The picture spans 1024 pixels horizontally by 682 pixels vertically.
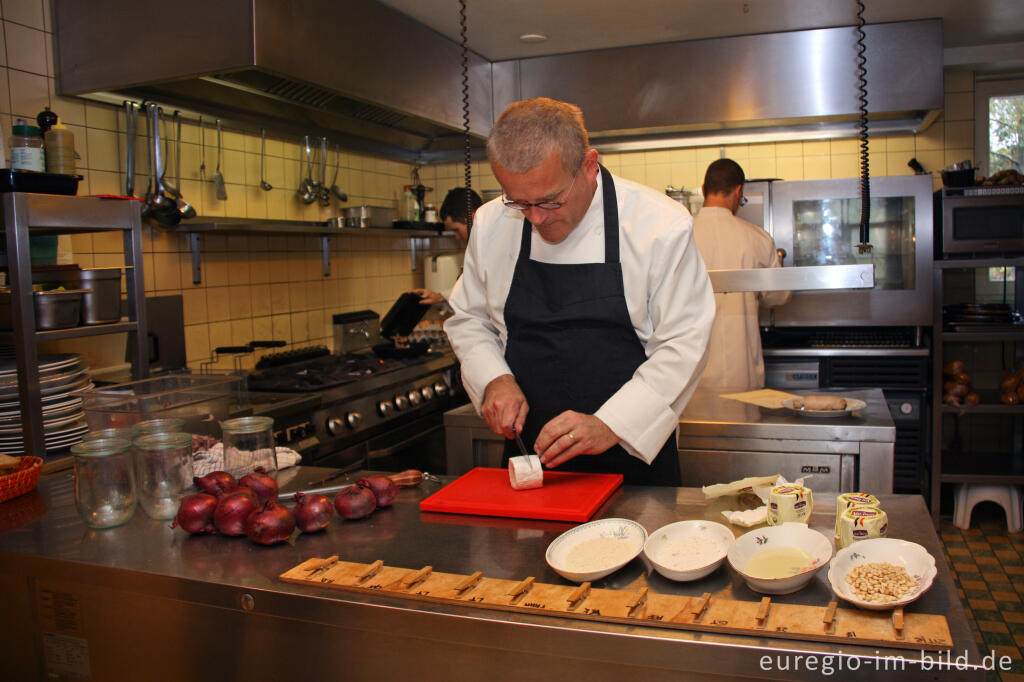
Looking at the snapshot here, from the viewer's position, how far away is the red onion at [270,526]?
153 cm

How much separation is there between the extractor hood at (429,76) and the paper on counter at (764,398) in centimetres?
209

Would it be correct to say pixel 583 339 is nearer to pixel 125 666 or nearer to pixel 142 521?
pixel 142 521

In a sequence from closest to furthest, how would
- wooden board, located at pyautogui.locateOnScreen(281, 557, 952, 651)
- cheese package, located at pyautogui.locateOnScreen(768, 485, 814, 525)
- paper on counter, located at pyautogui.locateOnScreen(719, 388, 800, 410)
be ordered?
wooden board, located at pyautogui.locateOnScreen(281, 557, 952, 651) < cheese package, located at pyautogui.locateOnScreen(768, 485, 814, 525) < paper on counter, located at pyautogui.locateOnScreen(719, 388, 800, 410)

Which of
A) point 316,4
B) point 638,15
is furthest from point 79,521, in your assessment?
point 638,15

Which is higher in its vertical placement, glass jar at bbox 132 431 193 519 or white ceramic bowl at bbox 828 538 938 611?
glass jar at bbox 132 431 193 519

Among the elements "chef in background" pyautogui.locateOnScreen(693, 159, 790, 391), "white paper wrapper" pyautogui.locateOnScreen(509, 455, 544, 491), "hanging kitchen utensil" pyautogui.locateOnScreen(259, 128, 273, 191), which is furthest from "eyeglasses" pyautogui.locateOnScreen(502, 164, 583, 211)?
"hanging kitchen utensil" pyautogui.locateOnScreen(259, 128, 273, 191)

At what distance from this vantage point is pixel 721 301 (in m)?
3.87

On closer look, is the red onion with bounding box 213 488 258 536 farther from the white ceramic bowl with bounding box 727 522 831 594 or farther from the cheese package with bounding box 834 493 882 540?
the cheese package with bounding box 834 493 882 540

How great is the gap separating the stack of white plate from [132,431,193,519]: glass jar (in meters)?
1.01

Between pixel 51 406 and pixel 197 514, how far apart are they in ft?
4.22

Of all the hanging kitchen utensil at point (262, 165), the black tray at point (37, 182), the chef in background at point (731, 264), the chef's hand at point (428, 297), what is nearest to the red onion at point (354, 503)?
the black tray at point (37, 182)

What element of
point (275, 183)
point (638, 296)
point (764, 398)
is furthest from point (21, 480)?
point (275, 183)

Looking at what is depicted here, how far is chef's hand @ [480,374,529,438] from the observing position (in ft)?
6.26

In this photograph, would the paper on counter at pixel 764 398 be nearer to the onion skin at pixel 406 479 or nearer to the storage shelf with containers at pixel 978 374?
the onion skin at pixel 406 479
